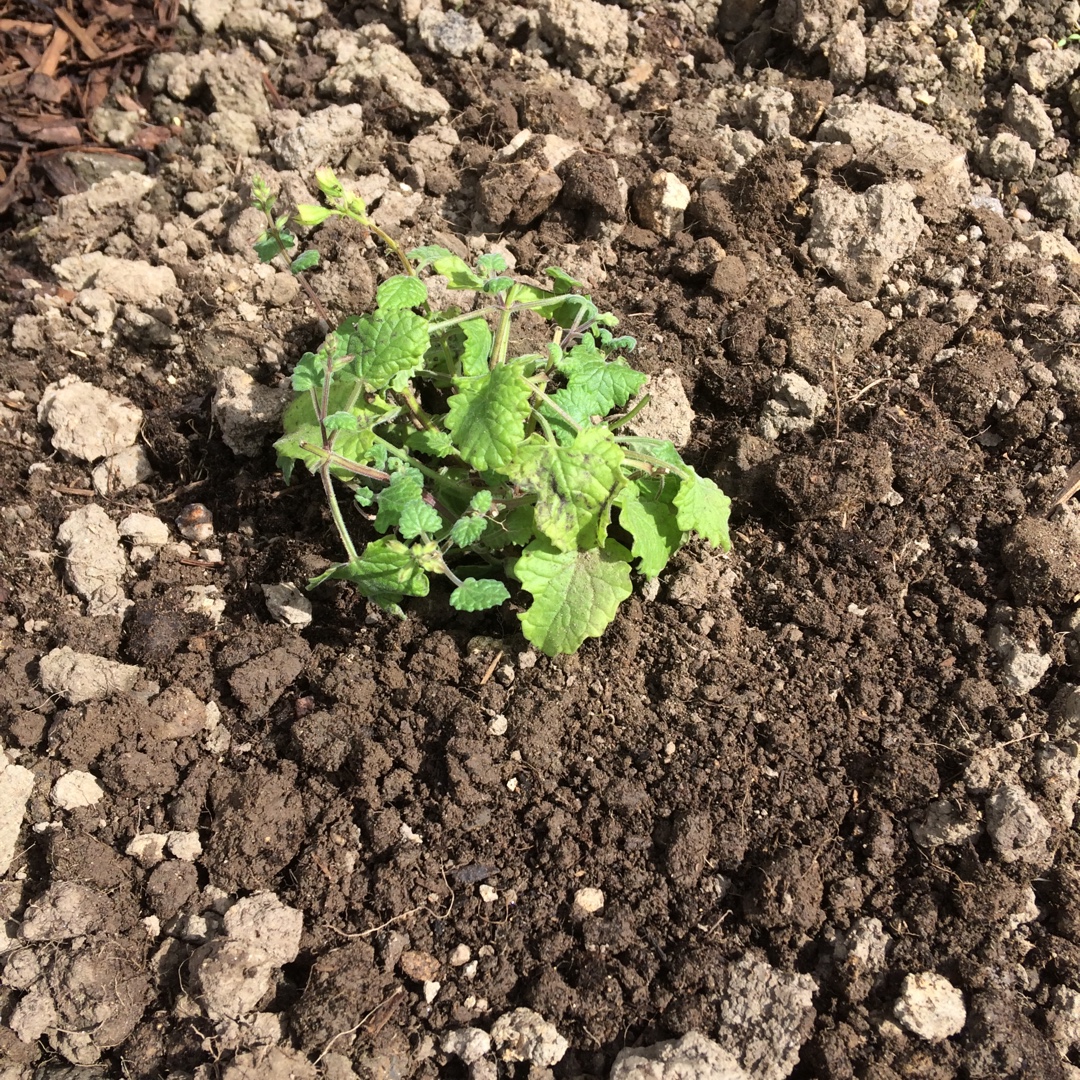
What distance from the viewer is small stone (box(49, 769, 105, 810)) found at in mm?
2387

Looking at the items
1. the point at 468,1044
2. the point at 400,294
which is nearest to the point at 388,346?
the point at 400,294

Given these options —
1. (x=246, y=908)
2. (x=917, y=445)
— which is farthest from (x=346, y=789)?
(x=917, y=445)

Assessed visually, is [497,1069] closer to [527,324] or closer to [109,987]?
[109,987]

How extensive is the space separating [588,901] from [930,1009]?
2.62 ft

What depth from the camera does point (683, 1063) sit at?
1.97 m

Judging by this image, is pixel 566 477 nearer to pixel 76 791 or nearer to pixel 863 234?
pixel 76 791

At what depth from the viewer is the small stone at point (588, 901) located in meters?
2.24

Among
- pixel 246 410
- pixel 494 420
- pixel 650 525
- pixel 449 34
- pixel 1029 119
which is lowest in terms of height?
pixel 246 410

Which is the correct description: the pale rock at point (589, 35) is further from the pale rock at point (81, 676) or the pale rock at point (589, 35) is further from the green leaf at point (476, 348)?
the pale rock at point (81, 676)

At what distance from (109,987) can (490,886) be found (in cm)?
91

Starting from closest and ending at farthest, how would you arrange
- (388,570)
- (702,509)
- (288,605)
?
(388,570) → (702,509) → (288,605)

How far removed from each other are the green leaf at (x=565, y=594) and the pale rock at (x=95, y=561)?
129 cm

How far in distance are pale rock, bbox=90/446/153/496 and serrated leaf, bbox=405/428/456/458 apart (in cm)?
99

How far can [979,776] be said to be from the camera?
2.30m
